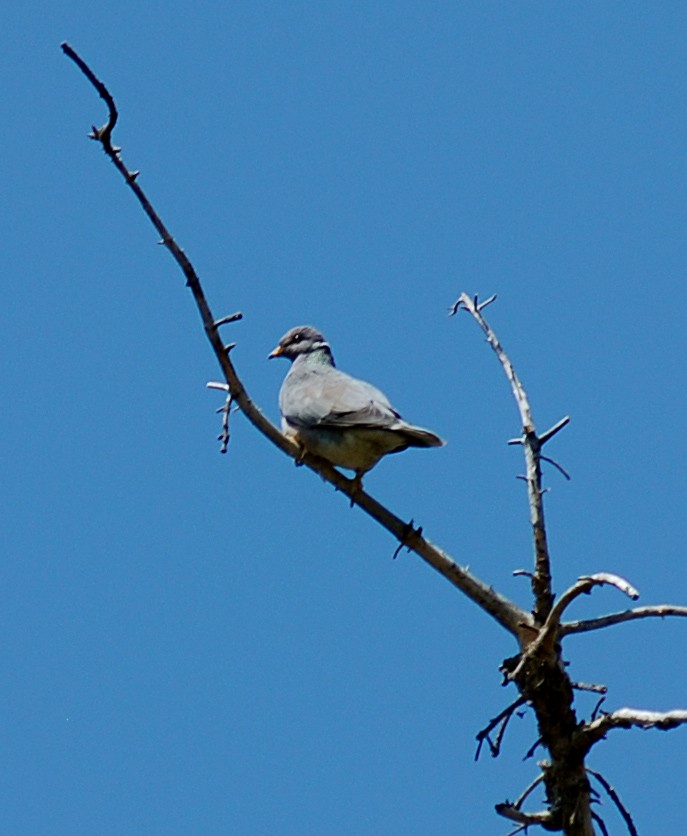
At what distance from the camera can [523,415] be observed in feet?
24.1

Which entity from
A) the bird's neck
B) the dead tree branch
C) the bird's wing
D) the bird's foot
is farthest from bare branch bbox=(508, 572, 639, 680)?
the bird's neck

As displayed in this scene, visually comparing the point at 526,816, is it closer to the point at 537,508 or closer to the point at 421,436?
the point at 537,508

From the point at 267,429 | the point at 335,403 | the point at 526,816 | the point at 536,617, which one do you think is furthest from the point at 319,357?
the point at 526,816

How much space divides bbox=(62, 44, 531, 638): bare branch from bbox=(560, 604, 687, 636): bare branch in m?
0.27

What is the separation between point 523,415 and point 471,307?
92 cm

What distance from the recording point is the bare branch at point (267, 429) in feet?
21.5

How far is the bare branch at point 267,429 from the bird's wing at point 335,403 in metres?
1.08

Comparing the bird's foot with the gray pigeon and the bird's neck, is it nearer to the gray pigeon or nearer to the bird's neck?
the gray pigeon

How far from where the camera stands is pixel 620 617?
6516 millimetres

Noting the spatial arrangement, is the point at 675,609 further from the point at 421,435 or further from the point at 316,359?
the point at 316,359

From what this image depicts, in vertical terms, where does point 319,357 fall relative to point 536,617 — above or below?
above

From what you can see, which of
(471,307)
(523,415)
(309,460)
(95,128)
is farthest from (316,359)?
(95,128)

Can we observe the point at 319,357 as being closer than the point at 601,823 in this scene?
No

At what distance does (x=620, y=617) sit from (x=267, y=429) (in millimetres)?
2140
